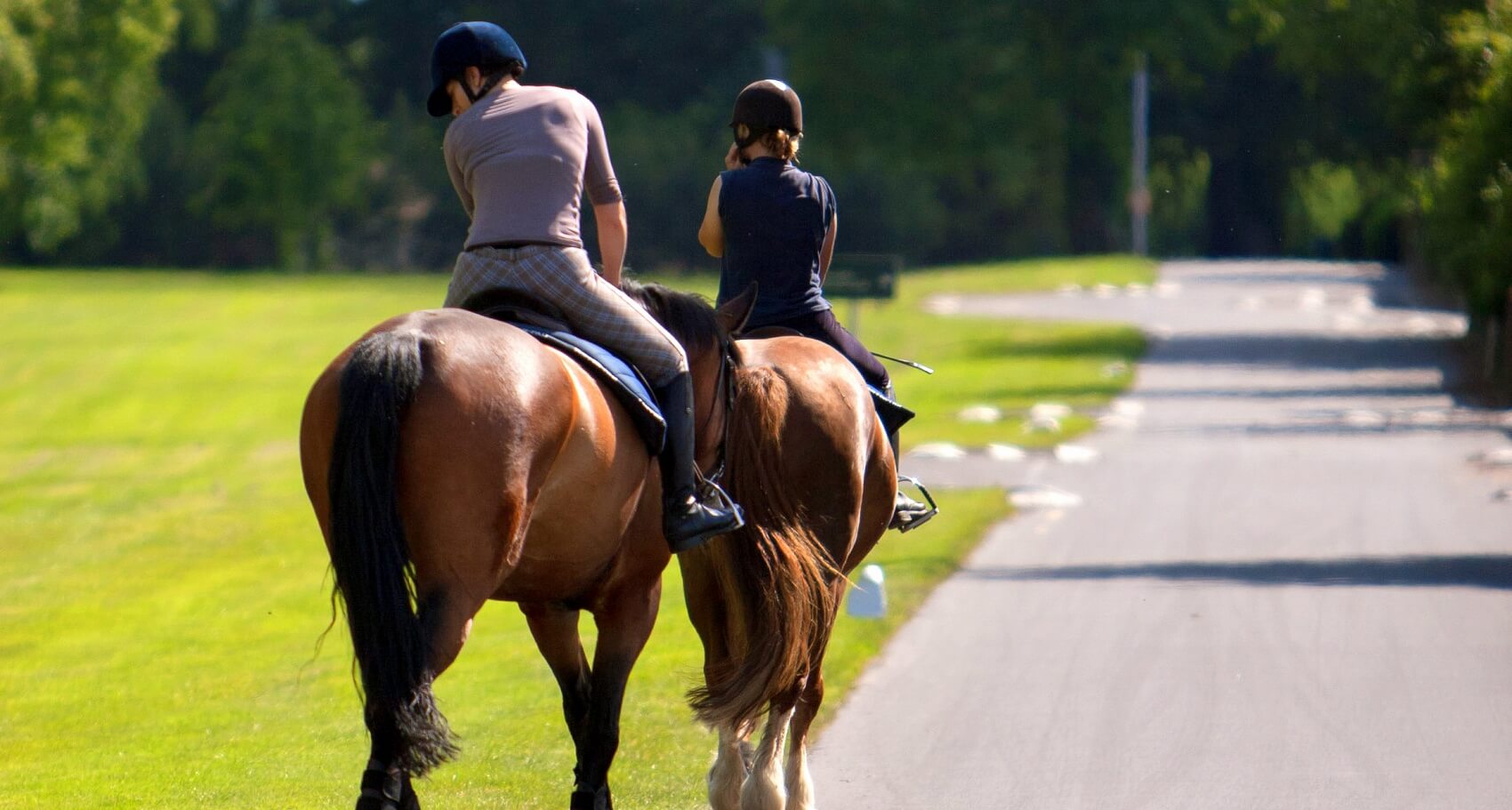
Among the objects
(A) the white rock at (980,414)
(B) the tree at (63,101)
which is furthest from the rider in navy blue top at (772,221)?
(B) the tree at (63,101)

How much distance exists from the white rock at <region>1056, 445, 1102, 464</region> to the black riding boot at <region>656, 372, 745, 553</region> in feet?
44.3

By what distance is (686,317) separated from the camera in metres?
6.47

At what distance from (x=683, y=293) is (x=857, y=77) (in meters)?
64.5

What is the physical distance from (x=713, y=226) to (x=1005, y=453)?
1322 centimetres

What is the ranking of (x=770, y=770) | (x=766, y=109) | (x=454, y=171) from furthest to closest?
(x=766, y=109), (x=770, y=770), (x=454, y=171)

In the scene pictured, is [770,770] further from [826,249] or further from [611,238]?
[826,249]

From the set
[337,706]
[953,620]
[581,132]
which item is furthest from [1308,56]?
[581,132]

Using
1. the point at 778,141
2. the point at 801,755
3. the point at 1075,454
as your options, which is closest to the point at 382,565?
the point at 801,755

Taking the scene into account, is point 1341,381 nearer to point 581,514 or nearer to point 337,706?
point 337,706

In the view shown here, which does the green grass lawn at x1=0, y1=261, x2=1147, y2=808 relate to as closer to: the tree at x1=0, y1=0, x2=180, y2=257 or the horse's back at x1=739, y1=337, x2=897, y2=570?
the horse's back at x1=739, y1=337, x2=897, y2=570

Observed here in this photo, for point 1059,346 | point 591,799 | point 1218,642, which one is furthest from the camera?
point 1059,346

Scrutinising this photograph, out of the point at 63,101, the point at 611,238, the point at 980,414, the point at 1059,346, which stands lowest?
the point at 1059,346

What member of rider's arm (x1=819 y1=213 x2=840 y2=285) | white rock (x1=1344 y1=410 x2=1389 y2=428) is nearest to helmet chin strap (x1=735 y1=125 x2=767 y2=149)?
rider's arm (x1=819 y1=213 x2=840 y2=285)

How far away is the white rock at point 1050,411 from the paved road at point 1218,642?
70.6 inches
